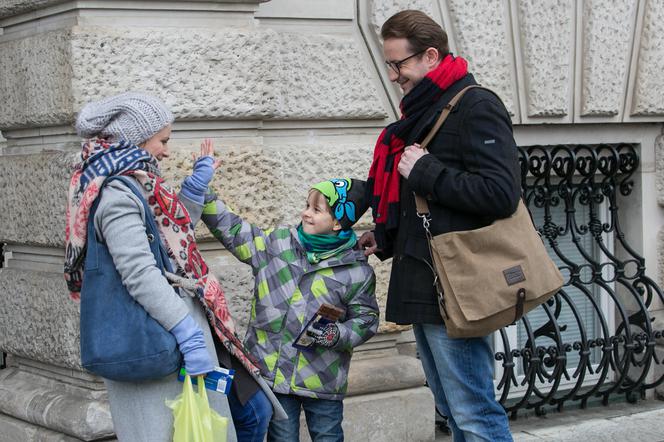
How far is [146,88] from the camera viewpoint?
421 centimetres

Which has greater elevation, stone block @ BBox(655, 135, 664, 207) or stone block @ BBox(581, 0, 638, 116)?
stone block @ BBox(581, 0, 638, 116)

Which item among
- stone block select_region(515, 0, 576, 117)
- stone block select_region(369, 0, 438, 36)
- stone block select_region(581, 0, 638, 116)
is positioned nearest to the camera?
stone block select_region(369, 0, 438, 36)

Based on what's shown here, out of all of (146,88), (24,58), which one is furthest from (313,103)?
(24,58)

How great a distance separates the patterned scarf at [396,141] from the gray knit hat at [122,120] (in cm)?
80

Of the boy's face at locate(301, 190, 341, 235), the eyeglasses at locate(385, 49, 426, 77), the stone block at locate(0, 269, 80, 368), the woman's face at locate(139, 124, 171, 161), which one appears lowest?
the stone block at locate(0, 269, 80, 368)

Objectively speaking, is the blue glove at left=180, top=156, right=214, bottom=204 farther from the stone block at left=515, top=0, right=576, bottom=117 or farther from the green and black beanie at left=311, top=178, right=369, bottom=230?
the stone block at left=515, top=0, right=576, bottom=117

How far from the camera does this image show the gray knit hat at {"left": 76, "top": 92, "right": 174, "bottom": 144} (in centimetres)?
325

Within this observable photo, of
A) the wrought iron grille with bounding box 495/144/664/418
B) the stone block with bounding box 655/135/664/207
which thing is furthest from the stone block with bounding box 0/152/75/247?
the stone block with bounding box 655/135/664/207

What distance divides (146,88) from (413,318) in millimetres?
1355

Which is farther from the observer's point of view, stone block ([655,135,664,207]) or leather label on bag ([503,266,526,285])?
stone block ([655,135,664,207])

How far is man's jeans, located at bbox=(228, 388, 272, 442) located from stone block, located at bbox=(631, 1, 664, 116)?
296 cm

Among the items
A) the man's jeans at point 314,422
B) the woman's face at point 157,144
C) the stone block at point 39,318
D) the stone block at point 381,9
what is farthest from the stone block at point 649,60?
the woman's face at point 157,144

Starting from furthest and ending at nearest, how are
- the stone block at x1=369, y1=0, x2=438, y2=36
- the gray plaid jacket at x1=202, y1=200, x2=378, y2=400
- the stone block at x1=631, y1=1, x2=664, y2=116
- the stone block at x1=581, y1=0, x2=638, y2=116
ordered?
the stone block at x1=631, y1=1, x2=664, y2=116 → the stone block at x1=581, y1=0, x2=638, y2=116 → the stone block at x1=369, y1=0, x2=438, y2=36 → the gray plaid jacket at x1=202, y1=200, x2=378, y2=400

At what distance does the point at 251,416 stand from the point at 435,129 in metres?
1.02
